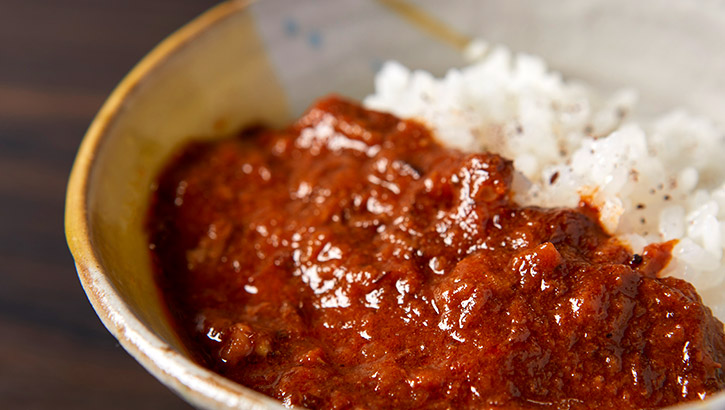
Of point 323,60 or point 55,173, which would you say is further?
point 55,173

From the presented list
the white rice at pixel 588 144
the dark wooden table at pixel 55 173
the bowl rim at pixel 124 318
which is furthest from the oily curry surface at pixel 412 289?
the dark wooden table at pixel 55 173

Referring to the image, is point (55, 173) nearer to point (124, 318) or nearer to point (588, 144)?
point (124, 318)

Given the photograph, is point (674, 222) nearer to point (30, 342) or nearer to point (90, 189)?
point (90, 189)

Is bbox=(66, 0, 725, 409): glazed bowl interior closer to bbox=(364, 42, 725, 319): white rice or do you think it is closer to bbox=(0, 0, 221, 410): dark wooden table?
bbox=(364, 42, 725, 319): white rice

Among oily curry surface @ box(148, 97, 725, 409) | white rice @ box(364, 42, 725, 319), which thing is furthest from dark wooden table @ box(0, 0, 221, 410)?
white rice @ box(364, 42, 725, 319)

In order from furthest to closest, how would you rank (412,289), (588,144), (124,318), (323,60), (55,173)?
(55,173) < (323,60) < (588,144) < (412,289) < (124,318)

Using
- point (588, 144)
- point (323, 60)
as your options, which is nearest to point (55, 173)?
point (323, 60)
